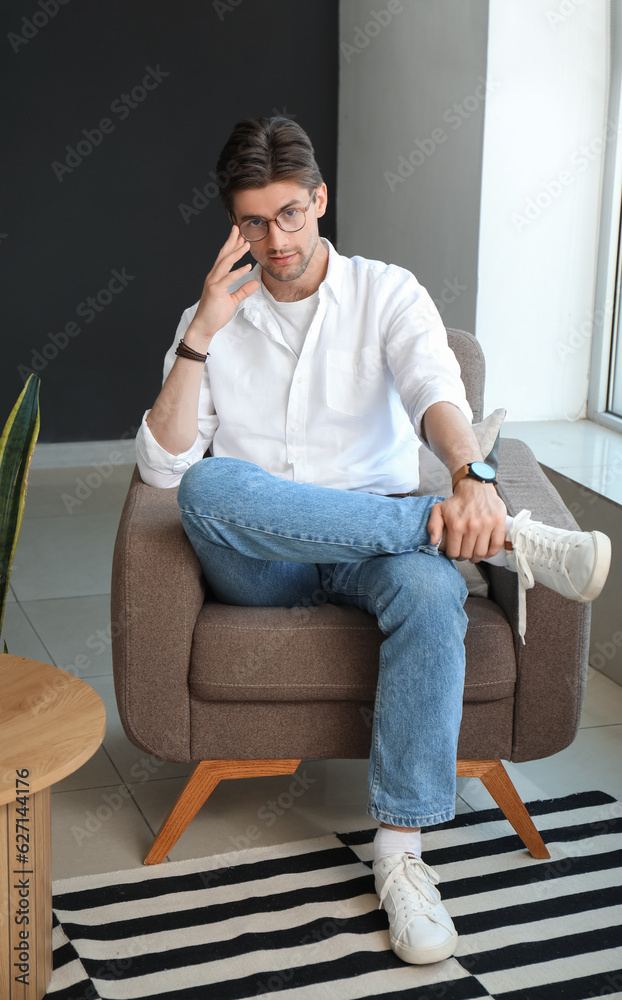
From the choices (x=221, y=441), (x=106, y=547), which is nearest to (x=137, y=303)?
(x=106, y=547)

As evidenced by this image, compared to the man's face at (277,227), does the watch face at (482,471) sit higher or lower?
lower

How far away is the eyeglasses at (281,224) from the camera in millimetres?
1996

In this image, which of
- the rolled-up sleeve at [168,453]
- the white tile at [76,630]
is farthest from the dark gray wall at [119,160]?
the rolled-up sleeve at [168,453]

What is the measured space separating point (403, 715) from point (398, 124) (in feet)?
8.54

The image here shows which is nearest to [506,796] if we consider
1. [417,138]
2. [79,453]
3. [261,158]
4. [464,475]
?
[464,475]

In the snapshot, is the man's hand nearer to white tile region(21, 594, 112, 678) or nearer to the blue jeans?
the blue jeans

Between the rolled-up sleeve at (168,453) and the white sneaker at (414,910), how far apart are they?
2.70ft

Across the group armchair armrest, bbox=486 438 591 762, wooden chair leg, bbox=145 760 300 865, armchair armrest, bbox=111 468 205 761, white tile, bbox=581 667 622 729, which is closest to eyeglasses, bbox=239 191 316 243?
armchair armrest, bbox=111 468 205 761

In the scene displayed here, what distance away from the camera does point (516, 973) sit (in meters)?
1.64

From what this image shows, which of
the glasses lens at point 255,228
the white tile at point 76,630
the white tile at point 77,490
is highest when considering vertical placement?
the glasses lens at point 255,228

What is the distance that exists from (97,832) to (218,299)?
1051mm

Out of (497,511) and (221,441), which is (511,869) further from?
(221,441)

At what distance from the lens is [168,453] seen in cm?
202

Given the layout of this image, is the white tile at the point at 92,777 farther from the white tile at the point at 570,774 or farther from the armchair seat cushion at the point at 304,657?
the white tile at the point at 570,774
